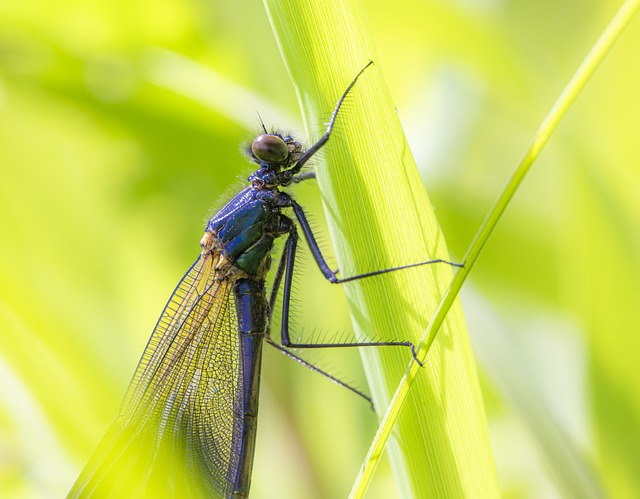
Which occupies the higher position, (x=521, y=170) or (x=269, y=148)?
(x=269, y=148)

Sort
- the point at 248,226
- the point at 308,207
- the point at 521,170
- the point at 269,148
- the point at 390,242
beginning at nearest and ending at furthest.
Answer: the point at 521,170 → the point at 390,242 → the point at 269,148 → the point at 248,226 → the point at 308,207

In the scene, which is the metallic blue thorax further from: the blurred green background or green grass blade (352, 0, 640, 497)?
green grass blade (352, 0, 640, 497)

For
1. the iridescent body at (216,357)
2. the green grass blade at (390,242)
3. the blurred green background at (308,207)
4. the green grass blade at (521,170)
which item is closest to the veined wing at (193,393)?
the iridescent body at (216,357)

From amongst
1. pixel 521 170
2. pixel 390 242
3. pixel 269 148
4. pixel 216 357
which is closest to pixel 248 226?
pixel 269 148

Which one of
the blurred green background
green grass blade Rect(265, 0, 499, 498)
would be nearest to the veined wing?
the blurred green background

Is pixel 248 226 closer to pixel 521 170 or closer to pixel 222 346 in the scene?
pixel 222 346

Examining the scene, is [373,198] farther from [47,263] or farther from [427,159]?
[47,263]

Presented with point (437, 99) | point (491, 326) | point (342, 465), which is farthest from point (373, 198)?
point (342, 465)
